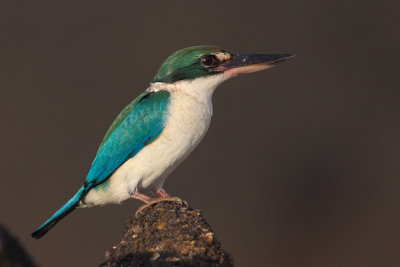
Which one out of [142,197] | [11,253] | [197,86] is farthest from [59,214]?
[11,253]

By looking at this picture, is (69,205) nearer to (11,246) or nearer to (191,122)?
(191,122)

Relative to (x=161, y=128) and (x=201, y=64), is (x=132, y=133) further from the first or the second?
(x=201, y=64)

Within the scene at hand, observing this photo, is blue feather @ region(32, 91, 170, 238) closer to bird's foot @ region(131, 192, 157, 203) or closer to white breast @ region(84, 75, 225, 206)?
white breast @ region(84, 75, 225, 206)

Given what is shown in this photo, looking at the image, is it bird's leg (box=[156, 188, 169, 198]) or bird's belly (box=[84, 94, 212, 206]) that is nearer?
bird's belly (box=[84, 94, 212, 206])

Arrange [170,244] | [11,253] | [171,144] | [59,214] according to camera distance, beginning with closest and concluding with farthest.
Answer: [11,253] < [170,244] < [171,144] < [59,214]

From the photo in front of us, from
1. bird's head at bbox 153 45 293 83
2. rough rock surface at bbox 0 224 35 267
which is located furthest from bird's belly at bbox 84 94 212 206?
rough rock surface at bbox 0 224 35 267

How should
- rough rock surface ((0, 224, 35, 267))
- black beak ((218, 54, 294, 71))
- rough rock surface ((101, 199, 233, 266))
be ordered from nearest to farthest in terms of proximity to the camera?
rough rock surface ((0, 224, 35, 267))
rough rock surface ((101, 199, 233, 266))
black beak ((218, 54, 294, 71))

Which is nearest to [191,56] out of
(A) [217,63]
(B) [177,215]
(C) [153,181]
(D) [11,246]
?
(A) [217,63]
